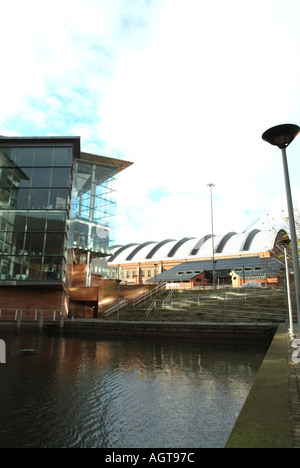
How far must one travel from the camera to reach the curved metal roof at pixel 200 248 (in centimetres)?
5694

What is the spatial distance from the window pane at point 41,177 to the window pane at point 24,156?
1121 mm

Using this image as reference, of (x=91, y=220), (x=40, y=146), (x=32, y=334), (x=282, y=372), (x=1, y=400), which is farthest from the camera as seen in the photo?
(x=91, y=220)

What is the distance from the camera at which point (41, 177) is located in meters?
30.1

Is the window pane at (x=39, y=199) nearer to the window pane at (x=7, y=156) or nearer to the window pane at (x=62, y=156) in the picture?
the window pane at (x=62, y=156)

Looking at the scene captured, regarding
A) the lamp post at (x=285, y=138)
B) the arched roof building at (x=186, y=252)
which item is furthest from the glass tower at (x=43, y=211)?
the lamp post at (x=285, y=138)

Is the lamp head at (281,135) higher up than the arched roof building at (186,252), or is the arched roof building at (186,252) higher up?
the arched roof building at (186,252)

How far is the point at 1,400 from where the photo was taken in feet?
24.2

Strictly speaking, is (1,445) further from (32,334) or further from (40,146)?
(40,146)

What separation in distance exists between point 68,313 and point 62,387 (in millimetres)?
24818

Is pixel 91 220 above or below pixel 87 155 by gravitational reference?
below

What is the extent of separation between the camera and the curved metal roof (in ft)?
187

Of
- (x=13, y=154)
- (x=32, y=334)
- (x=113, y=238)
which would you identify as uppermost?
(x=13, y=154)

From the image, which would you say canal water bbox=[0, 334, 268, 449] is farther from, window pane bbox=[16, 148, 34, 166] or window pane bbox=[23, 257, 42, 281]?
window pane bbox=[16, 148, 34, 166]

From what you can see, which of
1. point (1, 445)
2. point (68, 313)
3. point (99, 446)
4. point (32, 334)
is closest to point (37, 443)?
point (1, 445)
